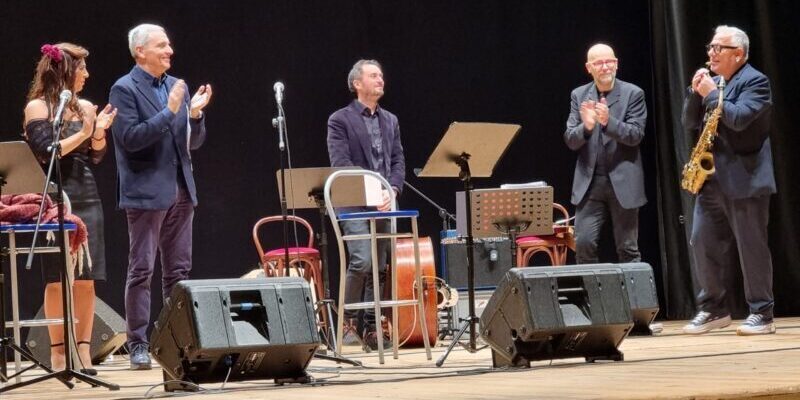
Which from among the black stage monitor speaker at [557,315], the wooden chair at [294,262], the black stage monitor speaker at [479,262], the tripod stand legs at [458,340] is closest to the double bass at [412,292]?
the wooden chair at [294,262]

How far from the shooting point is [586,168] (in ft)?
22.7

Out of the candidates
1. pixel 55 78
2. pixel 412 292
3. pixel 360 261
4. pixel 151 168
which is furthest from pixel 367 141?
pixel 55 78

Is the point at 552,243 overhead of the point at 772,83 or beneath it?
beneath

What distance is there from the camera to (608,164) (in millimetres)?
6906

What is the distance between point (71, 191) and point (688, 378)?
3.00 metres

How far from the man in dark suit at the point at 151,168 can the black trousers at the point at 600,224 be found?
7.69 feet

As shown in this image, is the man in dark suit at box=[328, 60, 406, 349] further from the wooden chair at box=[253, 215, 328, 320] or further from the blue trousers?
the blue trousers

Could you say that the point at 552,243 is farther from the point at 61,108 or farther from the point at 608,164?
the point at 61,108

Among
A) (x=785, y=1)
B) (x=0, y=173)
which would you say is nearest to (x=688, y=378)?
(x=0, y=173)

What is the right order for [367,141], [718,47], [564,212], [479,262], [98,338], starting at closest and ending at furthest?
[98,338] < [718,47] < [367,141] < [479,262] < [564,212]

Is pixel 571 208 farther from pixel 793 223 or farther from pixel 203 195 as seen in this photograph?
pixel 203 195

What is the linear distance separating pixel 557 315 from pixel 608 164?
267 centimetres

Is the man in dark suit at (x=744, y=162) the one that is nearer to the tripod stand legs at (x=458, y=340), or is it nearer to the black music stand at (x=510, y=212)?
the black music stand at (x=510, y=212)

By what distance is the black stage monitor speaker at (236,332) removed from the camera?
3.95 m
